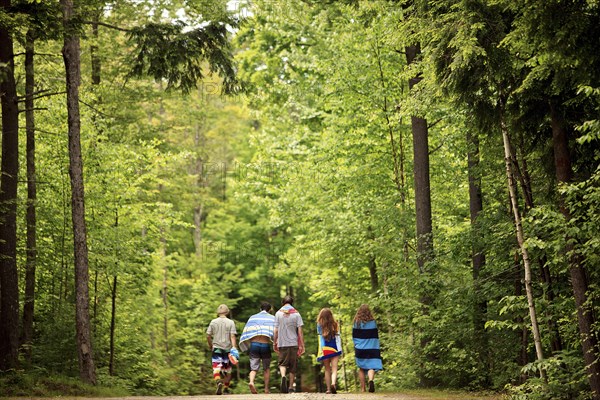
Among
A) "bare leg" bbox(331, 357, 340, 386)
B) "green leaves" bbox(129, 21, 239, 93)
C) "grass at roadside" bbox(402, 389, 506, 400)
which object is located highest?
"green leaves" bbox(129, 21, 239, 93)

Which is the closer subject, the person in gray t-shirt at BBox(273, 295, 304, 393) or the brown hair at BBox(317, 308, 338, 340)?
the brown hair at BBox(317, 308, 338, 340)

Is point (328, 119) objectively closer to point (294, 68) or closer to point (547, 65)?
point (294, 68)

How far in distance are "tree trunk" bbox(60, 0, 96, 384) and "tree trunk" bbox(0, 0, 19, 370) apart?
1.17 m

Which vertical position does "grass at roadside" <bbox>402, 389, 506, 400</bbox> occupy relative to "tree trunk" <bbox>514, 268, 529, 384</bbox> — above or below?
below

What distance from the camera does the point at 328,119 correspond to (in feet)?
77.9

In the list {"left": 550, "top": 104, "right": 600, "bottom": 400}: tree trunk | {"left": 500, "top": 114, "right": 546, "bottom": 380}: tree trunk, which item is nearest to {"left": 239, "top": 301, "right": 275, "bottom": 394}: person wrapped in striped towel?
{"left": 500, "top": 114, "right": 546, "bottom": 380}: tree trunk

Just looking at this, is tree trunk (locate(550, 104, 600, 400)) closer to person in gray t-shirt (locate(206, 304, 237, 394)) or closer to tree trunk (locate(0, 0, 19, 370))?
person in gray t-shirt (locate(206, 304, 237, 394))

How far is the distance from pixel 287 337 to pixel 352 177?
747cm

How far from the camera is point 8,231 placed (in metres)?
15.6

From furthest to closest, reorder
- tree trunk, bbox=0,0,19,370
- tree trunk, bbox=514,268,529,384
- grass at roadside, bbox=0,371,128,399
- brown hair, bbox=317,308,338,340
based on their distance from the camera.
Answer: brown hair, bbox=317,308,338,340 → tree trunk, bbox=0,0,19,370 → grass at roadside, bbox=0,371,128,399 → tree trunk, bbox=514,268,529,384

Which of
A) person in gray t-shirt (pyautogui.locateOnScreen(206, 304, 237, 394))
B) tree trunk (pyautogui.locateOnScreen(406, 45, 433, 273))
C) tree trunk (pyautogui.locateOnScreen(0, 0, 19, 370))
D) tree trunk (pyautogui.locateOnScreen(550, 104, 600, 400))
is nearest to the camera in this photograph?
tree trunk (pyautogui.locateOnScreen(550, 104, 600, 400))

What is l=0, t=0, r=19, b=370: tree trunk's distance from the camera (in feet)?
50.5

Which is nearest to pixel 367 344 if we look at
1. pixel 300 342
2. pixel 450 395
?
pixel 300 342

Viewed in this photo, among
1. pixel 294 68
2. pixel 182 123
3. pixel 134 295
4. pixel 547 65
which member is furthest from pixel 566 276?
pixel 182 123
